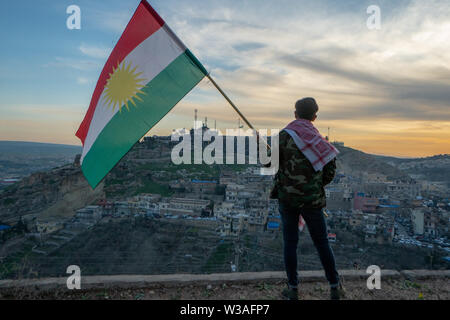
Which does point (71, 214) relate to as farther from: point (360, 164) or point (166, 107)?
point (360, 164)

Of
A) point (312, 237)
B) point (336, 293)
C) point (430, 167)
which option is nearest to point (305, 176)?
point (312, 237)

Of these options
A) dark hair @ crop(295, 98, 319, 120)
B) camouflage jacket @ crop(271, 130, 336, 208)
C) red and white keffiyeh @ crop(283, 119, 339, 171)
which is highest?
dark hair @ crop(295, 98, 319, 120)

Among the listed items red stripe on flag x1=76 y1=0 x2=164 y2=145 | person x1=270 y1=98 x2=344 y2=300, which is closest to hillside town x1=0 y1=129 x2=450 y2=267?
person x1=270 y1=98 x2=344 y2=300

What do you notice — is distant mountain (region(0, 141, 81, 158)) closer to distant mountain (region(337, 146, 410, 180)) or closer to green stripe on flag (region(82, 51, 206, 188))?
distant mountain (region(337, 146, 410, 180))

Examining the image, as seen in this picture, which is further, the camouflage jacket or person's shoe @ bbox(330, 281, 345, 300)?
person's shoe @ bbox(330, 281, 345, 300)

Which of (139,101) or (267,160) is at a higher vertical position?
(139,101)

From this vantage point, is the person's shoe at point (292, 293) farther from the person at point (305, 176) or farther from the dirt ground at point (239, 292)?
the person at point (305, 176)
